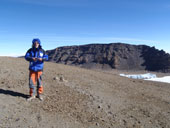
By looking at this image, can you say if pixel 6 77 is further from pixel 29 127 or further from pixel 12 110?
pixel 29 127

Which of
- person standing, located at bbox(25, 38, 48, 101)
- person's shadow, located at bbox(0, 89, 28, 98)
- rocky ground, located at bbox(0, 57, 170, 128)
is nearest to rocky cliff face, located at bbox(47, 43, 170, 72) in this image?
rocky ground, located at bbox(0, 57, 170, 128)

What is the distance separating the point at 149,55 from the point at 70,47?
155 feet

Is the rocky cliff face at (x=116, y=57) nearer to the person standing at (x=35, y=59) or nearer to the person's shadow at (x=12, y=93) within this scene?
the person's shadow at (x=12, y=93)

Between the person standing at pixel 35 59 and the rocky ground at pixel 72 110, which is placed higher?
the person standing at pixel 35 59

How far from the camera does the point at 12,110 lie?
454cm

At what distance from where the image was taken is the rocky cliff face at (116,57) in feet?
258

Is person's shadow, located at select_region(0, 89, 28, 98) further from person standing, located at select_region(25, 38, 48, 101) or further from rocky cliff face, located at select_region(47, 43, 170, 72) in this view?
rocky cliff face, located at select_region(47, 43, 170, 72)

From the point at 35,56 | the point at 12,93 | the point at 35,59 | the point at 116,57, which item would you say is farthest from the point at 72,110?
the point at 116,57

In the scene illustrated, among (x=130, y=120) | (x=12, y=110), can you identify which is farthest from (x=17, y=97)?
(x=130, y=120)

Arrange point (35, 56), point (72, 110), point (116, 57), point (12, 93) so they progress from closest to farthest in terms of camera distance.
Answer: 1. point (72, 110)
2. point (35, 56)
3. point (12, 93)
4. point (116, 57)

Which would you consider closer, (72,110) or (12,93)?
(72,110)

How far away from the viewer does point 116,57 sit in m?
82.9

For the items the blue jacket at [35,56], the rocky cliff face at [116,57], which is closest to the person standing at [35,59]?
the blue jacket at [35,56]

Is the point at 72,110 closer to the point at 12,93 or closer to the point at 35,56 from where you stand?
the point at 35,56
